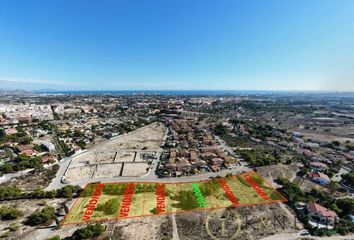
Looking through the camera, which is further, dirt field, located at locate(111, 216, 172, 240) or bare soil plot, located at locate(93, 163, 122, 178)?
bare soil plot, located at locate(93, 163, 122, 178)

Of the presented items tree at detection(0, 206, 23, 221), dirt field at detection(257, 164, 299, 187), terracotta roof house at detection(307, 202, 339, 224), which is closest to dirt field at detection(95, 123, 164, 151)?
tree at detection(0, 206, 23, 221)

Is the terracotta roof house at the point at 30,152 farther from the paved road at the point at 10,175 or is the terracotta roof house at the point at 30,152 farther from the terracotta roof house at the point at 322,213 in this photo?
the terracotta roof house at the point at 322,213

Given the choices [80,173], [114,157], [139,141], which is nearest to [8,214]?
[80,173]

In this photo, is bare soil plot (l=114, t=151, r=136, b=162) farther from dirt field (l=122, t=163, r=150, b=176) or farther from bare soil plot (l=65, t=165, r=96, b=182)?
bare soil plot (l=65, t=165, r=96, b=182)

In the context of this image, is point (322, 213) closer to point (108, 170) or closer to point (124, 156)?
point (108, 170)

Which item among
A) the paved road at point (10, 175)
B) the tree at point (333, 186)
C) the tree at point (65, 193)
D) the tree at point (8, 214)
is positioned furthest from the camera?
the paved road at point (10, 175)

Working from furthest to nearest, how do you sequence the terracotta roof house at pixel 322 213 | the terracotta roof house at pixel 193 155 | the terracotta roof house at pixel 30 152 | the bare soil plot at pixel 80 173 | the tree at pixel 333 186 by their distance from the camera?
1. the terracotta roof house at pixel 30 152
2. the terracotta roof house at pixel 193 155
3. the bare soil plot at pixel 80 173
4. the tree at pixel 333 186
5. the terracotta roof house at pixel 322 213

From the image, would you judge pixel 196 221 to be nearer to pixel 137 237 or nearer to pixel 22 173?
pixel 137 237

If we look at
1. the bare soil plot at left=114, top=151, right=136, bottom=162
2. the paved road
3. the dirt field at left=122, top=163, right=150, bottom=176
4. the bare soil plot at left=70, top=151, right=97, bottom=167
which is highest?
the paved road

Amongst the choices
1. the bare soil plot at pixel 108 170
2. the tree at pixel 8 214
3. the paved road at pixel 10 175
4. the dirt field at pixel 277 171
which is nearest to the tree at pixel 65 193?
the tree at pixel 8 214
